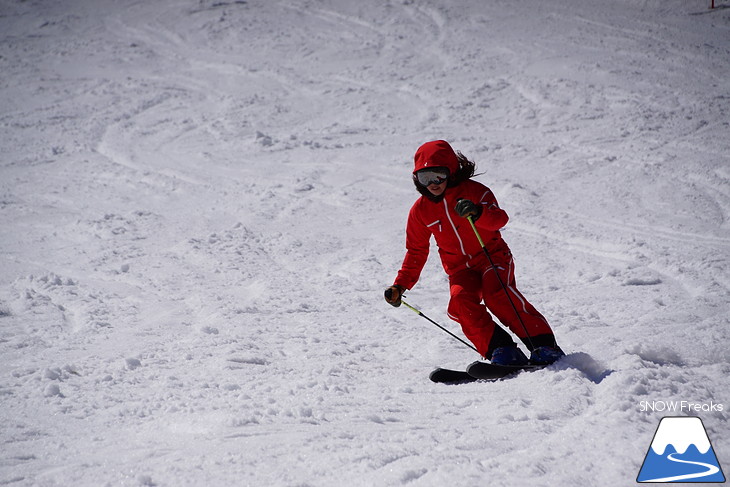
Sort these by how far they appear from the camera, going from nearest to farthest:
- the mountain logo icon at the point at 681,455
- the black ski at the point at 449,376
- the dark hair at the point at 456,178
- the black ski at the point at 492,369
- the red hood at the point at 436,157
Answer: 1. the mountain logo icon at the point at 681,455
2. the black ski at the point at 492,369
3. the black ski at the point at 449,376
4. the red hood at the point at 436,157
5. the dark hair at the point at 456,178

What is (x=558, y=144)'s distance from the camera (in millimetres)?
8781

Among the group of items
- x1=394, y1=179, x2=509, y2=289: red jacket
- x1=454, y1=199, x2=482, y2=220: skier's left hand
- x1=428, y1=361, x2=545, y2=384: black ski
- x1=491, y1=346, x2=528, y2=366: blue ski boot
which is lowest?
x1=428, y1=361, x2=545, y2=384: black ski

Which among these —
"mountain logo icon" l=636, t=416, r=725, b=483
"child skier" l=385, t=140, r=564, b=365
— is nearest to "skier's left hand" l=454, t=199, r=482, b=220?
"child skier" l=385, t=140, r=564, b=365

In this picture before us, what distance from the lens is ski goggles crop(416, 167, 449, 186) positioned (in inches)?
141

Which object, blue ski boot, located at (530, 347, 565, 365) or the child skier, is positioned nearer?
blue ski boot, located at (530, 347, 565, 365)

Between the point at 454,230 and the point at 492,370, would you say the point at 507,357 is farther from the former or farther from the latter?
the point at 454,230

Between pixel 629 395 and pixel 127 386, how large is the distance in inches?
103

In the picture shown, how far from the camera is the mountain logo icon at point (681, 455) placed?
2209 mm

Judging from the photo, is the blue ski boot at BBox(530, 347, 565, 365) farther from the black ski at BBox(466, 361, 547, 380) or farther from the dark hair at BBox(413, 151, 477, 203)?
the dark hair at BBox(413, 151, 477, 203)

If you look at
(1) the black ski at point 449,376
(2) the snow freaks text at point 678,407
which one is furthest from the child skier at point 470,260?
(2) the snow freaks text at point 678,407

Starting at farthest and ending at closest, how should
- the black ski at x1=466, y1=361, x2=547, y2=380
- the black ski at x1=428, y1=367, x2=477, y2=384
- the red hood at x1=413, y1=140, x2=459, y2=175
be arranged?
the red hood at x1=413, y1=140, x2=459, y2=175
the black ski at x1=428, y1=367, x2=477, y2=384
the black ski at x1=466, y1=361, x2=547, y2=380

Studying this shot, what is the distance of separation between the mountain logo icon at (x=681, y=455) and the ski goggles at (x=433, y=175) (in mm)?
1731

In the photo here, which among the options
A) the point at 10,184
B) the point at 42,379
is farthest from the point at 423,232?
the point at 10,184

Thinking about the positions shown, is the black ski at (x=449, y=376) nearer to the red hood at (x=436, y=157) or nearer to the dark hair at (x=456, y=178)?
the dark hair at (x=456, y=178)
